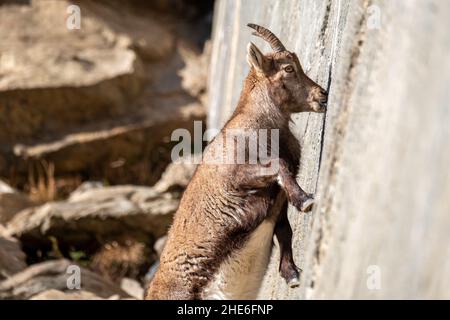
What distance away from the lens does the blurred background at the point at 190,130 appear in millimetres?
1754

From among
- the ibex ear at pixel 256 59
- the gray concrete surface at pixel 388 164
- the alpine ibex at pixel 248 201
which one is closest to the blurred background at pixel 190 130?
the gray concrete surface at pixel 388 164

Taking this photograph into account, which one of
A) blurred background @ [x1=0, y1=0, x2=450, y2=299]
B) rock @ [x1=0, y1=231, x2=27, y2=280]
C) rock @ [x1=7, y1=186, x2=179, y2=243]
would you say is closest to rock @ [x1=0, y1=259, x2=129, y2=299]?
Answer: blurred background @ [x1=0, y1=0, x2=450, y2=299]

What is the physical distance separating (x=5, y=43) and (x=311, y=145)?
8179 mm

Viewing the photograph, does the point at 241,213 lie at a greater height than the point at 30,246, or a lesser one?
greater

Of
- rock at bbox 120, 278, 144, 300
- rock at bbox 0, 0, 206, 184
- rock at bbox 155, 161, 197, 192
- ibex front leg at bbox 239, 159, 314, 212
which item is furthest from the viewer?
rock at bbox 0, 0, 206, 184

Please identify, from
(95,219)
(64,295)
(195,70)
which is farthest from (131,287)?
(195,70)

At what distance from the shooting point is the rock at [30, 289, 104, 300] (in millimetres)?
5922

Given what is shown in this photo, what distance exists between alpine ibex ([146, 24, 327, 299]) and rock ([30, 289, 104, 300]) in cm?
187

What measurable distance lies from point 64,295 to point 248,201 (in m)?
2.68

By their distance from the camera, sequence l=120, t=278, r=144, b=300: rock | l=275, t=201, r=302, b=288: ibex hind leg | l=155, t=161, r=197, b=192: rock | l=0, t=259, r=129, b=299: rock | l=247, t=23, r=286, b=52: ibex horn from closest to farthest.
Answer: l=275, t=201, r=302, b=288: ibex hind leg < l=247, t=23, r=286, b=52: ibex horn < l=0, t=259, r=129, b=299: rock < l=120, t=278, r=144, b=300: rock < l=155, t=161, r=197, b=192: rock

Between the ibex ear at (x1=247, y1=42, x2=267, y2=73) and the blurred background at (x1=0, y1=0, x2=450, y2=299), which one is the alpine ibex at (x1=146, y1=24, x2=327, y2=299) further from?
the blurred background at (x1=0, y1=0, x2=450, y2=299)
